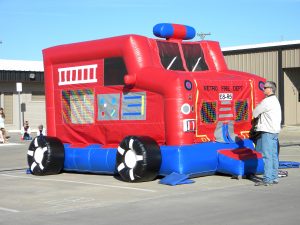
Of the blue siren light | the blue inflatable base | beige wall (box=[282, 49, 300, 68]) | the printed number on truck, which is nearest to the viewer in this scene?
the blue inflatable base

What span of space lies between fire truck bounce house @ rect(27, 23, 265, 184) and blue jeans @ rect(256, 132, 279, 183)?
3.24ft

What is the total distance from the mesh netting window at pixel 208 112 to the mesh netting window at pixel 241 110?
0.73 metres

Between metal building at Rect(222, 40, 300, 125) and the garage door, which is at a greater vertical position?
metal building at Rect(222, 40, 300, 125)

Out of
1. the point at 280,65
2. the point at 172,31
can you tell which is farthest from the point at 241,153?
the point at 280,65

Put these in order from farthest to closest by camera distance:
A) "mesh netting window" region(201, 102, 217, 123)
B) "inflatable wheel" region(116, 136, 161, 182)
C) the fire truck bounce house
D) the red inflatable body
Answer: "mesh netting window" region(201, 102, 217, 123)
the red inflatable body
the fire truck bounce house
"inflatable wheel" region(116, 136, 161, 182)

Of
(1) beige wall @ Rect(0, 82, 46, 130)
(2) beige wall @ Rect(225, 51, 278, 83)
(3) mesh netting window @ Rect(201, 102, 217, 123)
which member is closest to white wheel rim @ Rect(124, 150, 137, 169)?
(3) mesh netting window @ Rect(201, 102, 217, 123)

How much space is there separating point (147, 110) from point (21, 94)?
2465cm

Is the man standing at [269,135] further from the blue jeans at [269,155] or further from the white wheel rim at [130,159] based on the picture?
the white wheel rim at [130,159]

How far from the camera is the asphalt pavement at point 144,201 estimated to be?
759 centimetres

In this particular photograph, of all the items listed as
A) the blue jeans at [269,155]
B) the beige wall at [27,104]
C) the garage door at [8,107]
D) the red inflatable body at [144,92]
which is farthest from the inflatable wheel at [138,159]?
the garage door at [8,107]

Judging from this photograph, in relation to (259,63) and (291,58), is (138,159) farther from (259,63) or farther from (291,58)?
(259,63)

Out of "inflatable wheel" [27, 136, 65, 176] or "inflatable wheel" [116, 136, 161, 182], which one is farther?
"inflatable wheel" [27, 136, 65, 176]

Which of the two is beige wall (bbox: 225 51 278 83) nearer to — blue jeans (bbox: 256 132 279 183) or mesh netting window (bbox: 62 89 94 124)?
mesh netting window (bbox: 62 89 94 124)

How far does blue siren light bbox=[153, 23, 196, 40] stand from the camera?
12.6m
